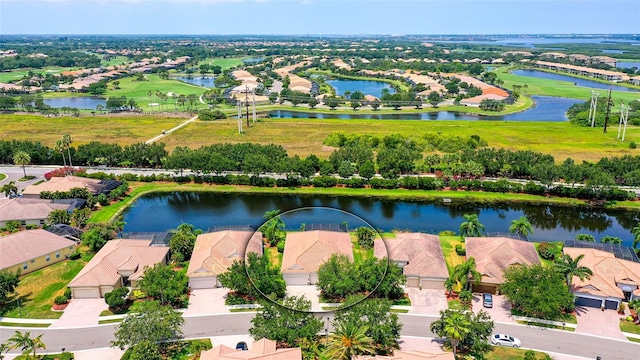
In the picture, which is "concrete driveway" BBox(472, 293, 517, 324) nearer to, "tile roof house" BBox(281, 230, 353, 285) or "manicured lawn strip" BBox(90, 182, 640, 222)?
"tile roof house" BBox(281, 230, 353, 285)

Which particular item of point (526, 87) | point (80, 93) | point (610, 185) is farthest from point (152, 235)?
point (526, 87)

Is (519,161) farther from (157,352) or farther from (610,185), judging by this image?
(157,352)

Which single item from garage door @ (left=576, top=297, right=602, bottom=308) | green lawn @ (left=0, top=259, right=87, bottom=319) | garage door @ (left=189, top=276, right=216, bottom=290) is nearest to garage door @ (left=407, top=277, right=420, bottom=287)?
garage door @ (left=576, top=297, right=602, bottom=308)

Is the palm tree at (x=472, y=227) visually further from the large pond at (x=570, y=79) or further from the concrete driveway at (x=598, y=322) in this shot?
the large pond at (x=570, y=79)

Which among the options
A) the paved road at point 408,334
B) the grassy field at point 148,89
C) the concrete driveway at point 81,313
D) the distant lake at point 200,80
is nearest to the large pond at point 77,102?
the grassy field at point 148,89

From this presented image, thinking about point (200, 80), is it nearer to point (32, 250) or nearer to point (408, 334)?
point (32, 250)

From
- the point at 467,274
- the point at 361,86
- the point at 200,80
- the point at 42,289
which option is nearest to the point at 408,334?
the point at 467,274

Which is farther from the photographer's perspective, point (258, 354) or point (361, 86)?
point (361, 86)
